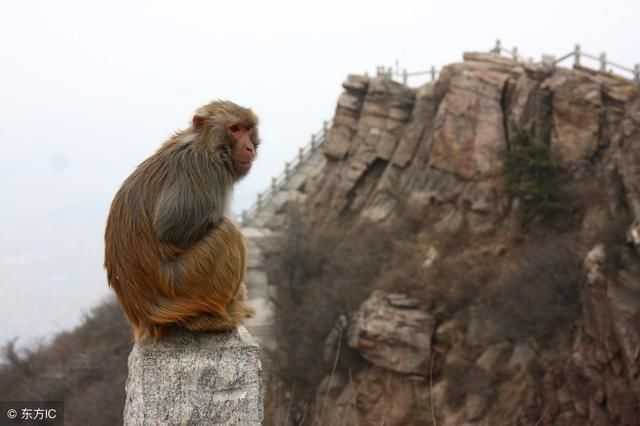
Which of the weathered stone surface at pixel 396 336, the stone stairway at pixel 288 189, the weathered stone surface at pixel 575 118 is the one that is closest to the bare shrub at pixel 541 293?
the weathered stone surface at pixel 396 336

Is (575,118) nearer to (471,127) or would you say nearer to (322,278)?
(471,127)

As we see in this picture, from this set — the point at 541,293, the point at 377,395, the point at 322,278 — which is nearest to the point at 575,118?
the point at 541,293

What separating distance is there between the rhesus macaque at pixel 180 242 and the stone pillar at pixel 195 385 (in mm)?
190

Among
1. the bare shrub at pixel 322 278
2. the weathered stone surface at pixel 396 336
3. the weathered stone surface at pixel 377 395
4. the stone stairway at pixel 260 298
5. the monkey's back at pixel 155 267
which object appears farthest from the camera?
the stone stairway at pixel 260 298

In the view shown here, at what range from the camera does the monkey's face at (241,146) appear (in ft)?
15.7

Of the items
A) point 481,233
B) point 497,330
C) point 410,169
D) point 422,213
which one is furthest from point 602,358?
point 410,169

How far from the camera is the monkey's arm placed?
14.5ft

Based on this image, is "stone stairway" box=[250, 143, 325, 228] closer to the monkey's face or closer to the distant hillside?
the distant hillside

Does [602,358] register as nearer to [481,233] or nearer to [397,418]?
[397,418]

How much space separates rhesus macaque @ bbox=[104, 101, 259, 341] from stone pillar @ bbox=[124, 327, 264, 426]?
19 centimetres

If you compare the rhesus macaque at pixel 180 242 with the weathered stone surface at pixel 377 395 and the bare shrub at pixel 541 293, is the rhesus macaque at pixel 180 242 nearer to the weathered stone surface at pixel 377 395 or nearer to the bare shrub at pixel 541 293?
the bare shrub at pixel 541 293

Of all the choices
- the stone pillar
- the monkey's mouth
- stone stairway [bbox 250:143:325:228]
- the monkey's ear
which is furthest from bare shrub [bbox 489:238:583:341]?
stone stairway [bbox 250:143:325:228]

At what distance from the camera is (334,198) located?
1334 inches

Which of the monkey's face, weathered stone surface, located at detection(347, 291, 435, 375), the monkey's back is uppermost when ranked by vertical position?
the monkey's face
